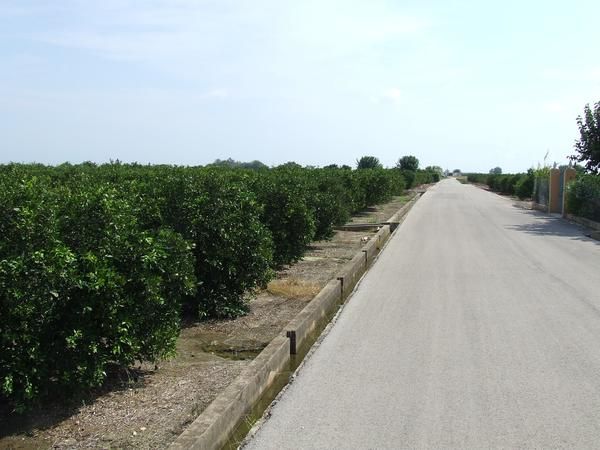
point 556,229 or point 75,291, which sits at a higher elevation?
point 75,291

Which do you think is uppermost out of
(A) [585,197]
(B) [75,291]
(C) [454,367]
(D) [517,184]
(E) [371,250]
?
(D) [517,184]

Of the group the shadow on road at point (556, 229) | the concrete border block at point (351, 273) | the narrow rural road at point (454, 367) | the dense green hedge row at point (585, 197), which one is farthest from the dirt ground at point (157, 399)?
the dense green hedge row at point (585, 197)

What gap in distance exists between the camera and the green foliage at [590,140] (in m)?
28.8

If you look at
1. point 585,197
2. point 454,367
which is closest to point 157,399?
point 454,367

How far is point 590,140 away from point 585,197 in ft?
25.2

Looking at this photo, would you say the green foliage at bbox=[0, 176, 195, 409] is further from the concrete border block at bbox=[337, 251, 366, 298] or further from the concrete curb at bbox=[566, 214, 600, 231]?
the concrete curb at bbox=[566, 214, 600, 231]

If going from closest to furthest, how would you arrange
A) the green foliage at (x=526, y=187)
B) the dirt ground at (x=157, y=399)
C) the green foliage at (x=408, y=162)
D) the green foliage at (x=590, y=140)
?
the dirt ground at (x=157, y=399) < the green foliage at (x=590, y=140) < the green foliage at (x=526, y=187) < the green foliage at (x=408, y=162)

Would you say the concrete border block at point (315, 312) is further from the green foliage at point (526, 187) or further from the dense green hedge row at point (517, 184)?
the green foliage at point (526, 187)

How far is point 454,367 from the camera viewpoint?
232 inches

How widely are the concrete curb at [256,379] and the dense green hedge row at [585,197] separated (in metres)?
15.3

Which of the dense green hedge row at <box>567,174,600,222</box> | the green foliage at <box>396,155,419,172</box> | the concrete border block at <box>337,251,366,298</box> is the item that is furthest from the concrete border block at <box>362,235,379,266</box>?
the green foliage at <box>396,155,419,172</box>

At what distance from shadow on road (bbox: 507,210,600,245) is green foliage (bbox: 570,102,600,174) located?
581 cm

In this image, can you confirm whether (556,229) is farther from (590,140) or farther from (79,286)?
Answer: (79,286)

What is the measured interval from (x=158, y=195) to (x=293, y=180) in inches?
189
